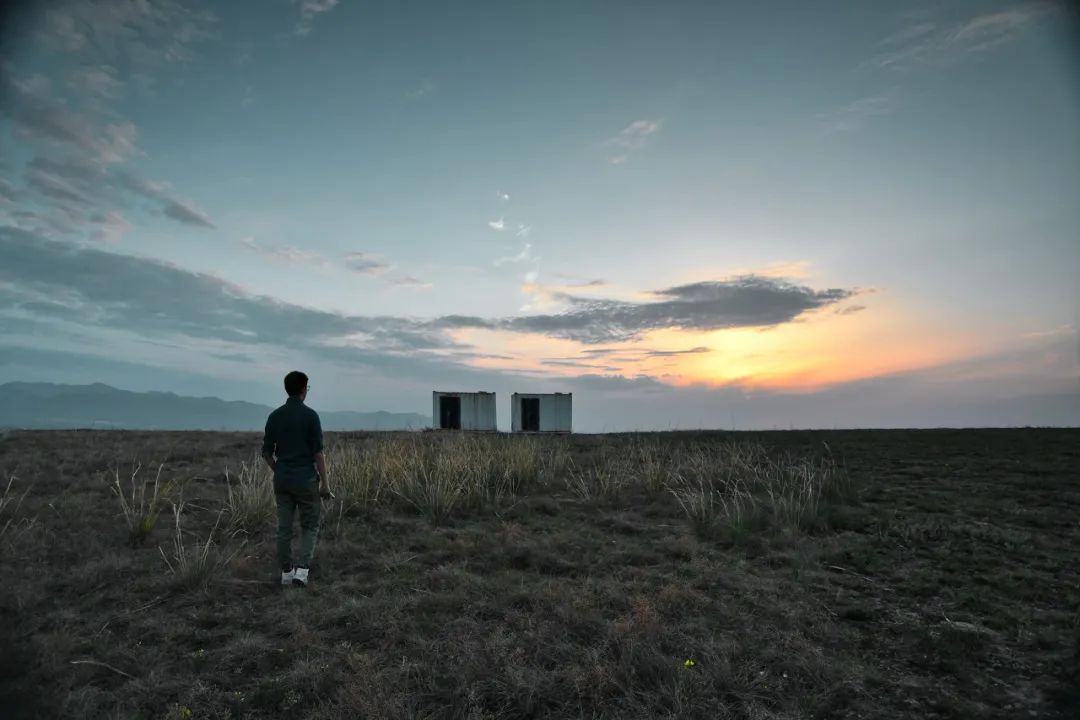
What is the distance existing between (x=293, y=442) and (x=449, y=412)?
20.1 metres

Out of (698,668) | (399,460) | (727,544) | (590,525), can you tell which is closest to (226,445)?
(399,460)

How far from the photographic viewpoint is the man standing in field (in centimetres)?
587

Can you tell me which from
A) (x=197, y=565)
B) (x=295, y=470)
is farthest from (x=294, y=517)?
(x=197, y=565)

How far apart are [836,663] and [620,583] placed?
2.05 metres

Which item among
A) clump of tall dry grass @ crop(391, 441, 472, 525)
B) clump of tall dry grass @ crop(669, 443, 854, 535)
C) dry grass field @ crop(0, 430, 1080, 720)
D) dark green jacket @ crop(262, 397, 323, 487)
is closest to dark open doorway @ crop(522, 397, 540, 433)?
clump of tall dry grass @ crop(669, 443, 854, 535)

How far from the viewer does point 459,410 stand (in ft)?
84.5

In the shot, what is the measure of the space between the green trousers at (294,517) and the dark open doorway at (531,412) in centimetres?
2054

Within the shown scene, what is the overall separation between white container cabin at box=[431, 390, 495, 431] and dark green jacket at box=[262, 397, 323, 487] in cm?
1975

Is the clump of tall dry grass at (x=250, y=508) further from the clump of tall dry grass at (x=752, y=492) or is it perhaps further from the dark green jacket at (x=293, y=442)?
the clump of tall dry grass at (x=752, y=492)

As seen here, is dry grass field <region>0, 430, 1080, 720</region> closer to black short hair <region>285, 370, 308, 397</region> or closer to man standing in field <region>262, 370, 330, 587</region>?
man standing in field <region>262, 370, 330, 587</region>

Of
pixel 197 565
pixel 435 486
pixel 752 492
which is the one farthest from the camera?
pixel 752 492

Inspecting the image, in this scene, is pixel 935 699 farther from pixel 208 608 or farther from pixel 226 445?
pixel 226 445

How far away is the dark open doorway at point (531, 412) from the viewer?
87.0ft

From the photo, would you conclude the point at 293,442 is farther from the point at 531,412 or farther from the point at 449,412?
the point at 531,412
